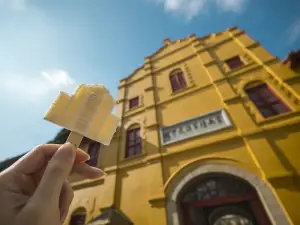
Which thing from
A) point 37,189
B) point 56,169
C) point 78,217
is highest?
point 78,217

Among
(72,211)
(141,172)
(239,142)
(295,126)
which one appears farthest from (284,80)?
(72,211)

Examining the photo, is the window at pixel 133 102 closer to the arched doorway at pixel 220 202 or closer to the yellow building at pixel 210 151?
the yellow building at pixel 210 151

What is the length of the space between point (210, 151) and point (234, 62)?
201 inches

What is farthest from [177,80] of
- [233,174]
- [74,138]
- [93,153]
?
[74,138]

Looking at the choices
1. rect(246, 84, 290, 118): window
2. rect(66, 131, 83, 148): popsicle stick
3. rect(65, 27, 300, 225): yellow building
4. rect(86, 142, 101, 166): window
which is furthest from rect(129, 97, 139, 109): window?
rect(66, 131, 83, 148): popsicle stick

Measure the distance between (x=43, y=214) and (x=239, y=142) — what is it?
604 centimetres

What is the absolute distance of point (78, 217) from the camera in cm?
675

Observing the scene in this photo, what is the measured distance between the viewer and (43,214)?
35.9 inches

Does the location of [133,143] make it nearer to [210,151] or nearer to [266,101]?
[210,151]

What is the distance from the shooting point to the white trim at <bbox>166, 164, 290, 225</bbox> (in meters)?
4.20

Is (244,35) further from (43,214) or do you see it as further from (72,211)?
(72,211)

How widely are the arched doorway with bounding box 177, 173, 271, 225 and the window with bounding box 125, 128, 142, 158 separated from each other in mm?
2918

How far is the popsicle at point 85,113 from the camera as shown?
138cm

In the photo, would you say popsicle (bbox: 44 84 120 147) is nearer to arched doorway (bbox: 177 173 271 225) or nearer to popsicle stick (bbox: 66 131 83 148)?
popsicle stick (bbox: 66 131 83 148)
